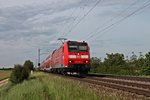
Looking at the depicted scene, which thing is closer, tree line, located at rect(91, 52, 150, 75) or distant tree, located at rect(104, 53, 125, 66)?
tree line, located at rect(91, 52, 150, 75)

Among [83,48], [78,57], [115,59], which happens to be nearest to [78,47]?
[83,48]

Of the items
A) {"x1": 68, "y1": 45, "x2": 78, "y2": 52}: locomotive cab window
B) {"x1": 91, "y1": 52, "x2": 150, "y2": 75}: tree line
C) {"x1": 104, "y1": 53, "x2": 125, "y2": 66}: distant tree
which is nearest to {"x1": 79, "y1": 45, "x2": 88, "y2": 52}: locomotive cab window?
{"x1": 68, "y1": 45, "x2": 78, "y2": 52}: locomotive cab window

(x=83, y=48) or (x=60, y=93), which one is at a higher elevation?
(x=83, y=48)

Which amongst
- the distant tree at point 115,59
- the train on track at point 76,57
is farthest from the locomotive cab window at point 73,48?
the distant tree at point 115,59

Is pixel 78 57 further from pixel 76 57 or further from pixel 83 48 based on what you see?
pixel 83 48

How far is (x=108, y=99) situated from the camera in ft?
37.3

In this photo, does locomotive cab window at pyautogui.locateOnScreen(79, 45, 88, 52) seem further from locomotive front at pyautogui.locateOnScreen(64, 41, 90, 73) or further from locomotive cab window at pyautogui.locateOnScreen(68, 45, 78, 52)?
locomotive cab window at pyautogui.locateOnScreen(68, 45, 78, 52)

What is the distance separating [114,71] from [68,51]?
15526 mm

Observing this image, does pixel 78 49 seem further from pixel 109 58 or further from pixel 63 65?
pixel 109 58

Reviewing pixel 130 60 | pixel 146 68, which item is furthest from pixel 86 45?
pixel 130 60

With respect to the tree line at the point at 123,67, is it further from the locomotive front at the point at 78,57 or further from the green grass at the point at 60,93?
the green grass at the point at 60,93

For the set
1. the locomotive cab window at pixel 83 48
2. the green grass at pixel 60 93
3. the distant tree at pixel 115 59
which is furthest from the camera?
the distant tree at pixel 115 59

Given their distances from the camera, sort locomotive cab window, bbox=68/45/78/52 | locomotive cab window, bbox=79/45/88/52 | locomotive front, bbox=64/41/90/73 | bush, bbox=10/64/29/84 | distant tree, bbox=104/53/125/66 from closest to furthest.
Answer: locomotive front, bbox=64/41/90/73, locomotive cab window, bbox=68/45/78/52, locomotive cab window, bbox=79/45/88/52, bush, bbox=10/64/29/84, distant tree, bbox=104/53/125/66

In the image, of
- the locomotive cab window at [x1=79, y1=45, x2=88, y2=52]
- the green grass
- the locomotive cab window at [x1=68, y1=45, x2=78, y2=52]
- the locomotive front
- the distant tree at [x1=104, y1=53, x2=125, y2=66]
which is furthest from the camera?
the distant tree at [x1=104, y1=53, x2=125, y2=66]
